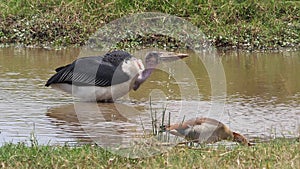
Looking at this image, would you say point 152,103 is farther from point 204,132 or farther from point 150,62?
point 204,132

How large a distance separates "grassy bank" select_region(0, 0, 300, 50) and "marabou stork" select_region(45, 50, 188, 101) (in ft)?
12.6

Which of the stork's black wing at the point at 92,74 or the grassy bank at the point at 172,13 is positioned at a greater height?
the grassy bank at the point at 172,13

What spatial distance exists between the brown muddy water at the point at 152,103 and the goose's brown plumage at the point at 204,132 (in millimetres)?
458

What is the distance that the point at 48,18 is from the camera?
484 inches

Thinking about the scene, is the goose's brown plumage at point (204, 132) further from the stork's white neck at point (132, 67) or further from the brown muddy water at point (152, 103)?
the stork's white neck at point (132, 67)

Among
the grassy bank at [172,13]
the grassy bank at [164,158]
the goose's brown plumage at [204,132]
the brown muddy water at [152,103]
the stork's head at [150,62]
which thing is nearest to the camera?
the grassy bank at [164,158]

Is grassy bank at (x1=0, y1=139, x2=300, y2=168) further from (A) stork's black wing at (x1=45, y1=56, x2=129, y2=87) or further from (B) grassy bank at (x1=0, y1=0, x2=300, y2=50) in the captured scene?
(B) grassy bank at (x1=0, y1=0, x2=300, y2=50)

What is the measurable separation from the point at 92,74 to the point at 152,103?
2.19 feet

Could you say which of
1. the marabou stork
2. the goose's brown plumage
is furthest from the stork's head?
Result: the goose's brown plumage

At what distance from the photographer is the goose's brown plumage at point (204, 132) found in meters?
5.92

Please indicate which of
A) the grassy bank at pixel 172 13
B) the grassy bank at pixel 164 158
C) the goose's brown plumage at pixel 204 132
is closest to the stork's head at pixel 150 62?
the goose's brown plumage at pixel 204 132

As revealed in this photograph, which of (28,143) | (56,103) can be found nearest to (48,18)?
(56,103)

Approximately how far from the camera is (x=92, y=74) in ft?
26.0

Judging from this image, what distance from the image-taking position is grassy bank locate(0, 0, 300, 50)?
1182cm
